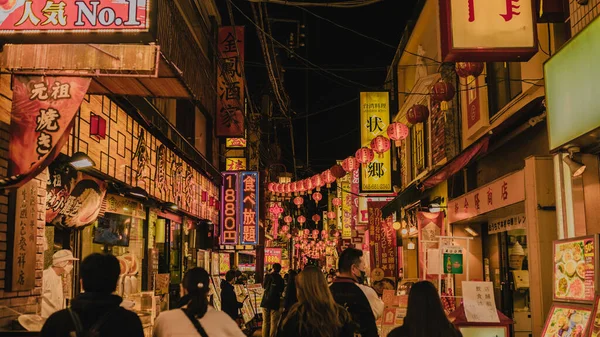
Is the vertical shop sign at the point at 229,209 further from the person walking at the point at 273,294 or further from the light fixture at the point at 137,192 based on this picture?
the light fixture at the point at 137,192

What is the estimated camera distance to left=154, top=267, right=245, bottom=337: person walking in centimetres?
525

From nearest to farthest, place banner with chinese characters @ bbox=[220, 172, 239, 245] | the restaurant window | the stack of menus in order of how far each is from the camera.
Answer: the stack of menus, the restaurant window, banner with chinese characters @ bbox=[220, 172, 239, 245]

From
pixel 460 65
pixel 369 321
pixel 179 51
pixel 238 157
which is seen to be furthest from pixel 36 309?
pixel 238 157

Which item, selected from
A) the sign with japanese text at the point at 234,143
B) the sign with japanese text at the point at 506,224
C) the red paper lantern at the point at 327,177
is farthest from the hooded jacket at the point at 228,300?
the sign with japanese text at the point at 234,143

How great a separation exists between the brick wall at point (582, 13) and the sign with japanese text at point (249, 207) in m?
19.2

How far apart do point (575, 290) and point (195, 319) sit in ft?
15.9

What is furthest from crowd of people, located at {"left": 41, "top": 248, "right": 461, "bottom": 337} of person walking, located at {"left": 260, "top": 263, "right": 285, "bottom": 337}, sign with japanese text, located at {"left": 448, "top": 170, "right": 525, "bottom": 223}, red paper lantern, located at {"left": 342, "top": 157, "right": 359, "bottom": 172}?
red paper lantern, located at {"left": 342, "top": 157, "right": 359, "bottom": 172}

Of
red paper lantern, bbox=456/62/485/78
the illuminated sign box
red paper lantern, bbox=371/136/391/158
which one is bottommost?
the illuminated sign box

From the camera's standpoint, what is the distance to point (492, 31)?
32.7ft

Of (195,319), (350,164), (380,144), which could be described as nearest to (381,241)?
(350,164)

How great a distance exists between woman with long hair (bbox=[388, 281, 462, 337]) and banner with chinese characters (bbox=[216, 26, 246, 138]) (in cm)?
1949

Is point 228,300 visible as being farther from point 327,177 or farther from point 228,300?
point 327,177

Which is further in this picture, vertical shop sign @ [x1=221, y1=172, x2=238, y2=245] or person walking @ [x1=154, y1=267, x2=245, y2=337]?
vertical shop sign @ [x1=221, y1=172, x2=238, y2=245]

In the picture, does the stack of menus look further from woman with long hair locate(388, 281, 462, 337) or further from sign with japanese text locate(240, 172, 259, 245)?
sign with japanese text locate(240, 172, 259, 245)
